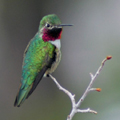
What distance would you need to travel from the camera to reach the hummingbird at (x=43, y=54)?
7.99 feet

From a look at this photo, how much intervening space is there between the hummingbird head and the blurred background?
1432mm

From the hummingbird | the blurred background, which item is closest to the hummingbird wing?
the hummingbird

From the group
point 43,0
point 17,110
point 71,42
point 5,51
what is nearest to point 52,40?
point 5,51

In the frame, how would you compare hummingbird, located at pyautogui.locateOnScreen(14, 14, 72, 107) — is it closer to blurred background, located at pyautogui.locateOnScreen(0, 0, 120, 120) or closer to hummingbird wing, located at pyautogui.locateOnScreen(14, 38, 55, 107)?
hummingbird wing, located at pyautogui.locateOnScreen(14, 38, 55, 107)

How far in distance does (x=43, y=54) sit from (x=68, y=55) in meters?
3.02

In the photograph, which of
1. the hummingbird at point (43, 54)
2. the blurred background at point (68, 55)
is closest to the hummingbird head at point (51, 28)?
the hummingbird at point (43, 54)

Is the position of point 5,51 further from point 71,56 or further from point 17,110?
point 71,56

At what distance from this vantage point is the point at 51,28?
2.53m

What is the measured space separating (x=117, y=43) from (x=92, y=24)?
72cm

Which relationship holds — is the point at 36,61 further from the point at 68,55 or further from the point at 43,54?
the point at 68,55

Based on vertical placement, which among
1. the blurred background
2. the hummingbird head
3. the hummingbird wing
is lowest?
the blurred background

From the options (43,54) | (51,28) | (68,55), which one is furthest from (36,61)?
(68,55)

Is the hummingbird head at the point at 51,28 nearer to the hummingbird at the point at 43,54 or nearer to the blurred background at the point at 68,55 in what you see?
the hummingbird at the point at 43,54

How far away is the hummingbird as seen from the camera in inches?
95.9
